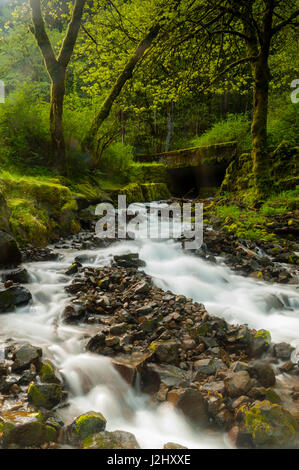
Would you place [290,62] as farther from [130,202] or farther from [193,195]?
[130,202]

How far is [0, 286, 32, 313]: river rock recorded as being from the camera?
344 centimetres

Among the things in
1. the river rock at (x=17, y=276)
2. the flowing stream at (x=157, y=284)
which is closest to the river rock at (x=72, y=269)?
the flowing stream at (x=157, y=284)

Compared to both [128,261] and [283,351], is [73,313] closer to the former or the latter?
[128,261]

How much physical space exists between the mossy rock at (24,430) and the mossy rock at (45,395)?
0.67 feet

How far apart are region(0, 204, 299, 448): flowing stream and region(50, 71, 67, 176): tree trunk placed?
4244mm

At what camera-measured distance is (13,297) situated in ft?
11.7

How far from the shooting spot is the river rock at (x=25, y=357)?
232 centimetres

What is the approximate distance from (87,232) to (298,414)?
639 cm

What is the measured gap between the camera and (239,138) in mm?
15117

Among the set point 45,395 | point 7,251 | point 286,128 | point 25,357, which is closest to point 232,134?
point 286,128

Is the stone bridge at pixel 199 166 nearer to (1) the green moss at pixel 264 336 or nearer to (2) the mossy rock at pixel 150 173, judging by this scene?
(2) the mossy rock at pixel 150 173

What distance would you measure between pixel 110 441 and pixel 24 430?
0.54m

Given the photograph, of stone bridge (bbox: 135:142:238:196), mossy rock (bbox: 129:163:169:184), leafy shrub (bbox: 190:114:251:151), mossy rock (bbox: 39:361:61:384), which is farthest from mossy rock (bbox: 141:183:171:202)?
mossy rock (bbox: 39:361:61:384)

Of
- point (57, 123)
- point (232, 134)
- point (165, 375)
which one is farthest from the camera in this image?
point (232, 134)
